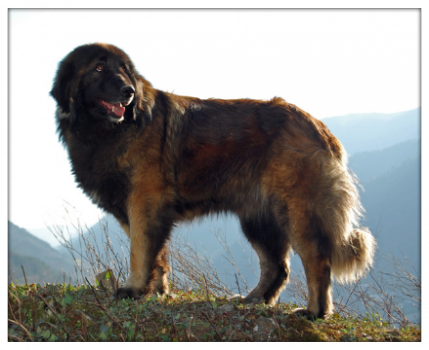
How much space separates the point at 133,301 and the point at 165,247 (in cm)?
61

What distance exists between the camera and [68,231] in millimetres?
5613

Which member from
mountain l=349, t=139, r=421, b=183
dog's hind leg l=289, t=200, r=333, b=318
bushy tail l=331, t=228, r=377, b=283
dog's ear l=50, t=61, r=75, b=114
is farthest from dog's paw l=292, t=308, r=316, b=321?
mountain l=349, t=139, r=421, b=183

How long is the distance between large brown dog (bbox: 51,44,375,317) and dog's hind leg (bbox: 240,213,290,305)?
26cm

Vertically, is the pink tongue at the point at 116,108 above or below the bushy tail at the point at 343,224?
above

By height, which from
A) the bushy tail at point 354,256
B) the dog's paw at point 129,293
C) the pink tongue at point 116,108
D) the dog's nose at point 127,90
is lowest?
the dog's paw at point 129,293

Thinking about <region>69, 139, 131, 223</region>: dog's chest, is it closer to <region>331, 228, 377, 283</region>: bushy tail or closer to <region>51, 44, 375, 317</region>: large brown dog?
<region>51, 44, 375, 317</region>: large brown dog

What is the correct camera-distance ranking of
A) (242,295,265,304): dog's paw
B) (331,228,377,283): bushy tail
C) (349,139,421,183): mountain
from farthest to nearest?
(349,139,421,183): mountain → (242,295,265,304): dog's paw → (331,228,377,283): bushy tail

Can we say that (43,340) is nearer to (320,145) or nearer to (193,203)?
(193,203)

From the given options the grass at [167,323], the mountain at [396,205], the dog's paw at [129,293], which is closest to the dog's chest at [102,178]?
the dog's paw at [129,293]

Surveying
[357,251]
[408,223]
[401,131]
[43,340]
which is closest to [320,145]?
[357,251]

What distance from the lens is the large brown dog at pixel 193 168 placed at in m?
3.79

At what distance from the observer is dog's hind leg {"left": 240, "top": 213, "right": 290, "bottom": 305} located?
4371mm

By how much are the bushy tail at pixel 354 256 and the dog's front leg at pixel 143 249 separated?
5.66ft

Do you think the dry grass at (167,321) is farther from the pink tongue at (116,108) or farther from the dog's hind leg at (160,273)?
the pink tongue at (116,108)
